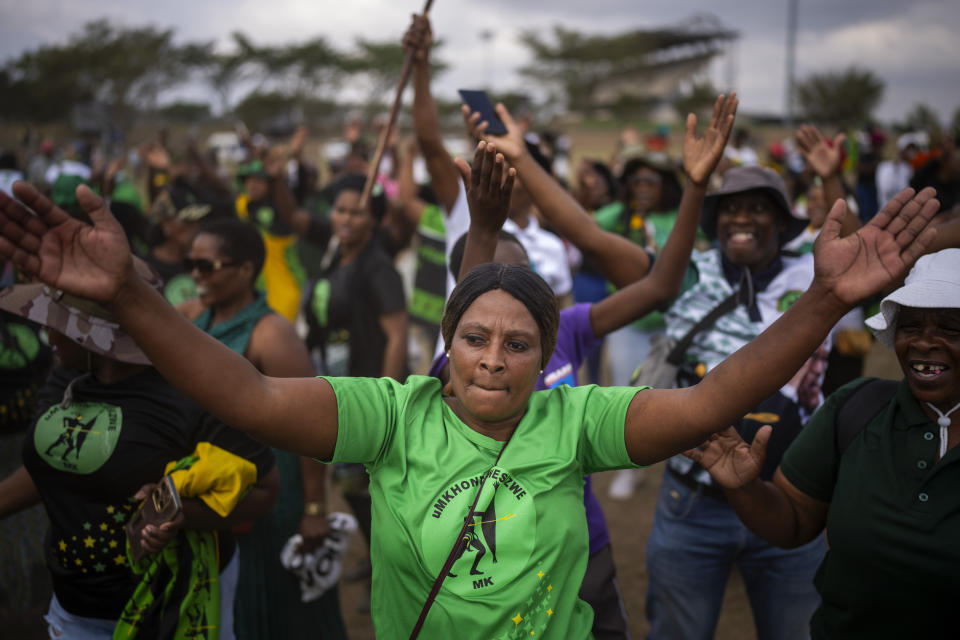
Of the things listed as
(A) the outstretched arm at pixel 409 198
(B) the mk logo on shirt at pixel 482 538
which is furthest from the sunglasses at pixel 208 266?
(A) the outstretched arm at pixel 409 198

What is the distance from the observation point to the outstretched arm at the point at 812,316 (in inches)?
67.5

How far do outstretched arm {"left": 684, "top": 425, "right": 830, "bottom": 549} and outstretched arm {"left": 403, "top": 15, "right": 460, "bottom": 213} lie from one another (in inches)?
81.2

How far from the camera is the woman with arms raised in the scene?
5.42ft

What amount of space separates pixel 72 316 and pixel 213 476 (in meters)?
0.67

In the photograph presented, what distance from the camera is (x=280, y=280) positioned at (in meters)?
6.38

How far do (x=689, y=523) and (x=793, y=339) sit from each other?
148cm

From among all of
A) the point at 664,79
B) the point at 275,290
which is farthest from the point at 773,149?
the point at 664,79

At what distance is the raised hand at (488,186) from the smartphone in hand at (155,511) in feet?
4.07

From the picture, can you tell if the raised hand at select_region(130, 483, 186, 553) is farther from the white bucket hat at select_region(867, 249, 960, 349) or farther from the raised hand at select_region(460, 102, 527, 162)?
the white bucket hat at select_region(867, 249, 960, 349)

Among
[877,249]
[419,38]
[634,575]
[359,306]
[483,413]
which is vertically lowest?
[634,575]

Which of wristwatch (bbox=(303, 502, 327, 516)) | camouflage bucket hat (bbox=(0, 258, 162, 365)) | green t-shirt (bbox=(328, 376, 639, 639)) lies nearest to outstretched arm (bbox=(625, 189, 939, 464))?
green t-shirt (bbox=(328, 376, 639, 639))

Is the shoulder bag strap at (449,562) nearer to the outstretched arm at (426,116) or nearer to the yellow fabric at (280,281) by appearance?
the outstretched arm at (426,116)

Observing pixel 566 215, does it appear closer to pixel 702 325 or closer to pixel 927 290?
pixel 702 325

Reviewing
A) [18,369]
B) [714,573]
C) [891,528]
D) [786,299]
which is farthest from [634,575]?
[18,369]
